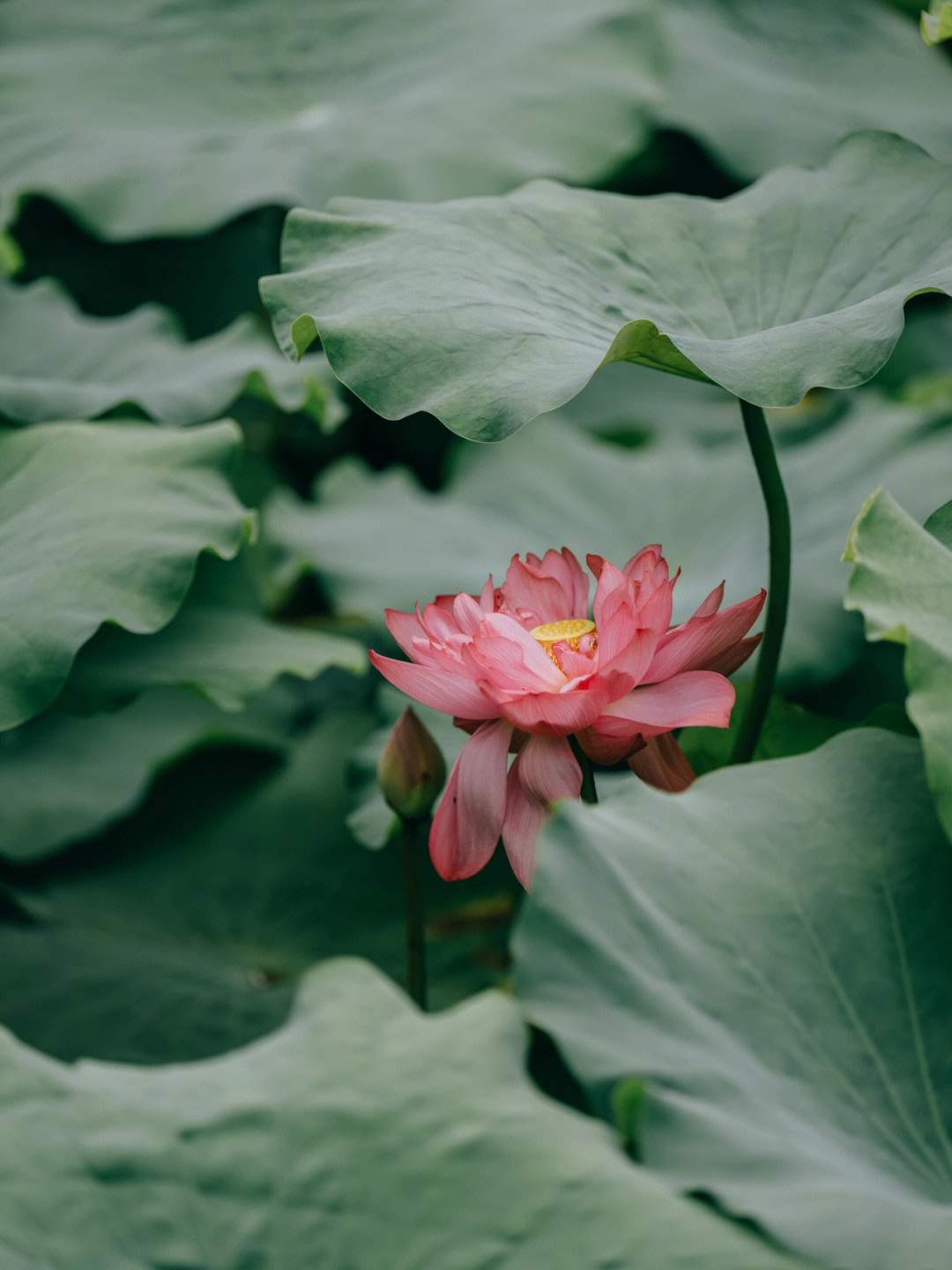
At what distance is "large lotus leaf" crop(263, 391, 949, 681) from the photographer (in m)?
1.05

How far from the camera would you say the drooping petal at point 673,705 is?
0.57 metres

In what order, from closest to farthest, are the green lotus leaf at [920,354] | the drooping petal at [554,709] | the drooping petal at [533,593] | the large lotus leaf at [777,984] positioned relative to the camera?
the large lotus leaf at [777,984]
the drooping petal at [554,709]
the drooping petal at [533,593]
the green lotus leaf at [920,354]

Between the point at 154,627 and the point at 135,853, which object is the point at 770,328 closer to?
the point at 154,627

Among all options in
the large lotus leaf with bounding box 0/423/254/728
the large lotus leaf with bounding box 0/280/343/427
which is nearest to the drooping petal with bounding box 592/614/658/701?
the large lotus leaf with bounding box 0/423/254/728

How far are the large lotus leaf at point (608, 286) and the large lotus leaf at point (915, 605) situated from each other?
0.08m

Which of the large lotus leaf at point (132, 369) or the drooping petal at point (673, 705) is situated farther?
the large lotus leaf at point (132, 369)

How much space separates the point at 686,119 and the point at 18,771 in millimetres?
1134

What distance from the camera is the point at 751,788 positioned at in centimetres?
57

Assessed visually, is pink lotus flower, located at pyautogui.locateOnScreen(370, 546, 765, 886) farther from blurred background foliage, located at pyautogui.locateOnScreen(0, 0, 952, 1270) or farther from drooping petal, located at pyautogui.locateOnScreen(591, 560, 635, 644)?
blurred background foliage, located at pyautogui.locateOnScreen(0, 0, 952, 1270)

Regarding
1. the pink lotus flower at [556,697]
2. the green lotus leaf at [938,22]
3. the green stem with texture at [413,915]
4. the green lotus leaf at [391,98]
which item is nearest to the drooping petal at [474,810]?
the pink lotus flower at [556,697]

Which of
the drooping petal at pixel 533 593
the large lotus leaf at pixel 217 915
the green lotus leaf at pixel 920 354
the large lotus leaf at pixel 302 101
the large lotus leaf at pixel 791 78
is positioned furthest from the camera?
the green lotus leaf at pixel 920 354

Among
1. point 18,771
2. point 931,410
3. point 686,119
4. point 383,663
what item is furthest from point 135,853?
point 686,119

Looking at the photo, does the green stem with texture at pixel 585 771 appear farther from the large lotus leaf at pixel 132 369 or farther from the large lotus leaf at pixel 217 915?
the large lotus leaf at pixel 132 369

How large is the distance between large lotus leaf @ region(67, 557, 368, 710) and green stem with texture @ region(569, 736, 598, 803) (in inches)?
15.2
